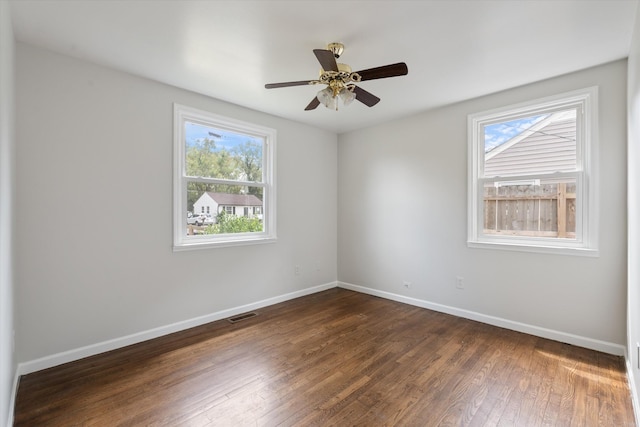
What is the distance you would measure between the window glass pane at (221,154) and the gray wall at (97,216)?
0.25 m

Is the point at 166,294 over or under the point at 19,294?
under

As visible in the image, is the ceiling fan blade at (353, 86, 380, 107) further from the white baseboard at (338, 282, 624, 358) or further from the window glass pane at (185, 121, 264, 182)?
the white baseboard at (338, 282, 624, 358)

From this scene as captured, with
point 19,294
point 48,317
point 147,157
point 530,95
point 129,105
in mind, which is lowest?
point 48,317

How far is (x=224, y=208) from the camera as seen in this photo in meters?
3.66

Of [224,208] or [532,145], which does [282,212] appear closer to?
[224,208]

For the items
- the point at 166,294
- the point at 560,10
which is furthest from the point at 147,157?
the point at 560,10

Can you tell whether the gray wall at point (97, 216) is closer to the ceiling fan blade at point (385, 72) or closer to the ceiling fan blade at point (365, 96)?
the ceiling fan blade at point (365, 96)

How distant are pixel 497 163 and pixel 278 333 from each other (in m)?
3.02

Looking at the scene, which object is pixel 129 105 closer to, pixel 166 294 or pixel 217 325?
pixel 166 294

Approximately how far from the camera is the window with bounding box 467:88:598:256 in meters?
2.81

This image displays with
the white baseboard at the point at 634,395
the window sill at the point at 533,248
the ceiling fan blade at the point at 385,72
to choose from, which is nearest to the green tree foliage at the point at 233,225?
the ceiling fan blade at the point at 385,72

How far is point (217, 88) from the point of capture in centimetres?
319

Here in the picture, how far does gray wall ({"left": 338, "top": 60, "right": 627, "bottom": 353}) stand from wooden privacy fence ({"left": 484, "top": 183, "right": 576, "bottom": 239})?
0.25 metres

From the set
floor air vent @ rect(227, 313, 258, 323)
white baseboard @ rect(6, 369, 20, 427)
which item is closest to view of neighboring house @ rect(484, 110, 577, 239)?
floor air vent @ rect(227, 313, 258, 323)
